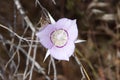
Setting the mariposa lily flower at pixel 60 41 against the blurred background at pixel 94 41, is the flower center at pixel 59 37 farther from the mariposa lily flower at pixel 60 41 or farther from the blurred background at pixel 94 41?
the blurred background at pixel 94 41

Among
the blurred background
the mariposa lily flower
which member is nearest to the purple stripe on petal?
the mariposa lily flower

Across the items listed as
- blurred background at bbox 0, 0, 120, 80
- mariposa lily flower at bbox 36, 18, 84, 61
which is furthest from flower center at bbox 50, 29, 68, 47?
blurred background at bbox 0, 0, 120, 80

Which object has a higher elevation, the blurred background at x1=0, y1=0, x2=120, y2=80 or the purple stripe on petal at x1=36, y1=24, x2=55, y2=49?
the purple stripe on petal at x1=36, y1=24, x2=55, y2=49

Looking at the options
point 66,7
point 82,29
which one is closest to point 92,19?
point 82,29

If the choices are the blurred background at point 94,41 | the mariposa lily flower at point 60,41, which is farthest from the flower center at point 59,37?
the blurred background at point 94,41

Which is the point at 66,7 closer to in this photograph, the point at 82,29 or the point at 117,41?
the point at 82,29

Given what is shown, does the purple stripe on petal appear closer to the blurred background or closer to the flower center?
the flower center

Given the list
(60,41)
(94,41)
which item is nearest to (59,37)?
(60,41)

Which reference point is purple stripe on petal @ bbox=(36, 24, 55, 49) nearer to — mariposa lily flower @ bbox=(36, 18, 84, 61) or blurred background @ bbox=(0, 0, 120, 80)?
mariposa lily flower @ bbox=(36, 18, 84, 61)

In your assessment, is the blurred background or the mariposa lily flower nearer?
the mariposa lily flower
